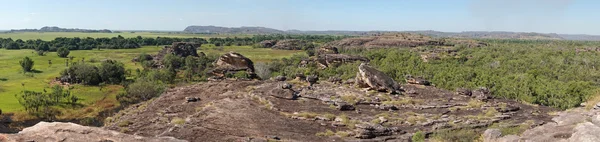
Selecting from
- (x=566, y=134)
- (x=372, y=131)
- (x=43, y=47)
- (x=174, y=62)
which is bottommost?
(x=174, y=62)

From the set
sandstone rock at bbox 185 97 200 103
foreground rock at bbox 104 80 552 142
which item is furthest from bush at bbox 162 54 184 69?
sandstone rock at bbox 185 97 200 103

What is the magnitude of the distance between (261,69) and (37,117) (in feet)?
158

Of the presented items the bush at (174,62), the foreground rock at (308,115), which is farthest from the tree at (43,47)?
the foreground rock at (308,115)

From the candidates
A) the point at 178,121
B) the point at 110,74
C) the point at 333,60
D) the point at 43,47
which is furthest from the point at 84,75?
the point at 43,47

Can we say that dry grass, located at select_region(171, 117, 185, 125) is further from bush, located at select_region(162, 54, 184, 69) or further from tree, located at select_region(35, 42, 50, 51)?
tree, located at select_region(35, 42, 50, 51)

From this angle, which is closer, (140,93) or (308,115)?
(308,115)

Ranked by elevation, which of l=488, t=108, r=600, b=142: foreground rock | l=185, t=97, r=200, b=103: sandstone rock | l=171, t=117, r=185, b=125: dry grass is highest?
l=488, t=108, r=600, b=142: foreground rock

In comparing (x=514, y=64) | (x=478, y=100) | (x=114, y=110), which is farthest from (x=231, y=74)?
(x=514, y=64)

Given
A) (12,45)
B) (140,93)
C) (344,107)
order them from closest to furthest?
(344,107) → (140,93) → (12,45)

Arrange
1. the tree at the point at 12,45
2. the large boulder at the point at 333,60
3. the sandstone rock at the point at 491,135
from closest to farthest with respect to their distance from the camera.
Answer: the sandstone rock at the point at 491,135
the large boulder at the point at 333,60
the tree at the point at 12,45

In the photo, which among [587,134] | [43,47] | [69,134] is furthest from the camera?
[43,47]

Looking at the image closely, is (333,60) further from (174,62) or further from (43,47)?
(43,47)

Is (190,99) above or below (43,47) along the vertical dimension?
above

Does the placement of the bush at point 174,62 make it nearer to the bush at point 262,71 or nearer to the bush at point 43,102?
the bush at point 262,71
